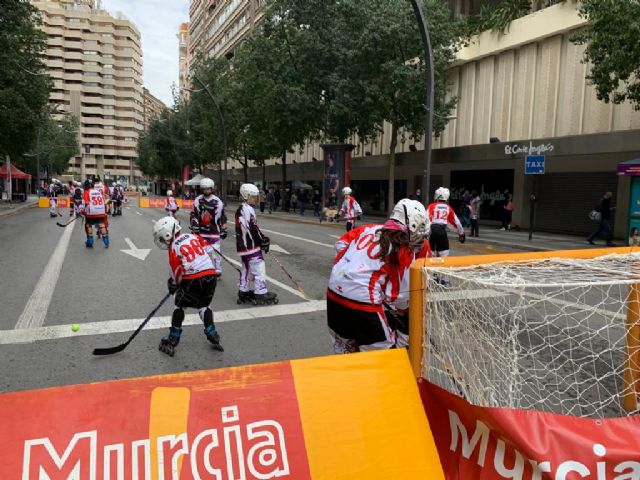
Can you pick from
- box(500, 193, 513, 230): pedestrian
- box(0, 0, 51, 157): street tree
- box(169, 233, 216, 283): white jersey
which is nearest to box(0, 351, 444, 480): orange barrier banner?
box(169, 233, 216, 283): white jersey

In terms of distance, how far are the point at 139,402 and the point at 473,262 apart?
1840mm

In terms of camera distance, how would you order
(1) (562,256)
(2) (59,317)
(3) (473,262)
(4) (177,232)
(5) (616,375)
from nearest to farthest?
(3) (473,262)
(1) (562,256)
(5) (616,375)
(4) (177,232)
(2) (59,317)

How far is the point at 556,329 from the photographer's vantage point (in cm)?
479

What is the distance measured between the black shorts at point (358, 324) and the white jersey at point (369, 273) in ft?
0.28

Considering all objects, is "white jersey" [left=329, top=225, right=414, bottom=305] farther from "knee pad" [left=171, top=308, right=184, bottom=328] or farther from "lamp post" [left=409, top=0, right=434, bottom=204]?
"lamp post" [left=409, top=0, right=434, bottom=204]

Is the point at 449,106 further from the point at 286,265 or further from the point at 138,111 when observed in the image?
the point at 138,111

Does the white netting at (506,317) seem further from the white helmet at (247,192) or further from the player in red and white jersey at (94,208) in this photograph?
the player in red and white jersey at (94,208)

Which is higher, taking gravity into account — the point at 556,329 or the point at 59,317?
the point at 556,329

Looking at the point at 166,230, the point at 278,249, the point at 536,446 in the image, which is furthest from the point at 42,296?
the point at 536,446

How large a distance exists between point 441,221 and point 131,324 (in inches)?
209

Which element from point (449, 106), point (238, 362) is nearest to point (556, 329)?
point (238, 362)

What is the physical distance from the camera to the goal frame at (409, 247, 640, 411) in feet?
8.32

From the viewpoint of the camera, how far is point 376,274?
3143mm

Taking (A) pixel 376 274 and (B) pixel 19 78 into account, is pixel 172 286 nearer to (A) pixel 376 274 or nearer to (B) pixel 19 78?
(A) pixel 376 274
